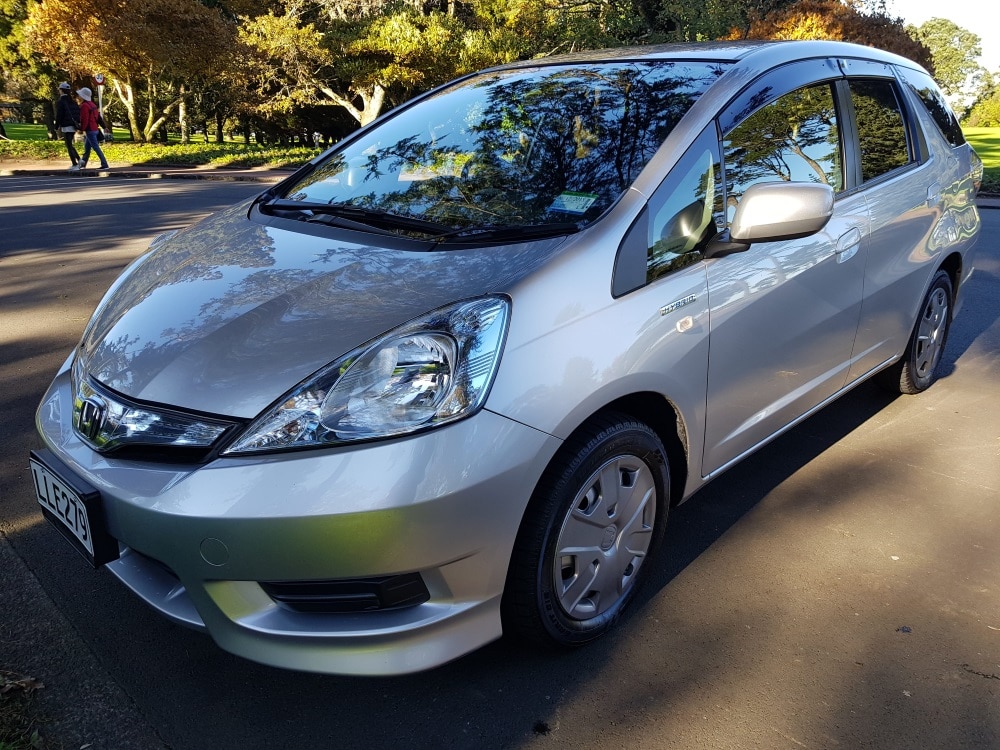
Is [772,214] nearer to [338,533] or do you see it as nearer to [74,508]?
[338,533]

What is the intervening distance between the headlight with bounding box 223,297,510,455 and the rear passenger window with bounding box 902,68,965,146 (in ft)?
9.81

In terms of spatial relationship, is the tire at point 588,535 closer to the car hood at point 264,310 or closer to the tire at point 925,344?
the car hood at point 264,310

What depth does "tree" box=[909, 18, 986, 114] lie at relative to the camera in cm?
8825

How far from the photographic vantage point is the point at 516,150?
2.82 metres

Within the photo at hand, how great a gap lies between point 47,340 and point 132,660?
3.41m

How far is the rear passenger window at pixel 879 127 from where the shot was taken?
336 cm

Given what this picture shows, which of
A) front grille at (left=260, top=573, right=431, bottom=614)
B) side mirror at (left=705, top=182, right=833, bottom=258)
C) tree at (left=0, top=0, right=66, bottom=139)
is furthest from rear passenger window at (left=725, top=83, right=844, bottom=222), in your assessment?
tree at (left=0, top=0, right=66, bottom=139)

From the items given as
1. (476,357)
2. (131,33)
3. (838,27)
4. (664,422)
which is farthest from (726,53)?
(131,33)

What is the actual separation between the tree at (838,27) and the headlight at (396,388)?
16.9 m

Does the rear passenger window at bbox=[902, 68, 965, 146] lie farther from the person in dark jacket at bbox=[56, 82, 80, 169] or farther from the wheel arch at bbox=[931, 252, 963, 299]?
the person in dark jacket at bbox=[56, 82, 80, 169]

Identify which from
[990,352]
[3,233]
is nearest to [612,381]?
[990,352]

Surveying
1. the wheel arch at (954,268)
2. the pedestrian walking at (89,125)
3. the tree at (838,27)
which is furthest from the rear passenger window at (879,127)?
the pedestrian walking at (89,125)

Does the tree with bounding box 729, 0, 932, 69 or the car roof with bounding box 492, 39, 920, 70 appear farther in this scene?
the tree with bounding box 729, 0, 932, 69

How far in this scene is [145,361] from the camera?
2.17 meters
